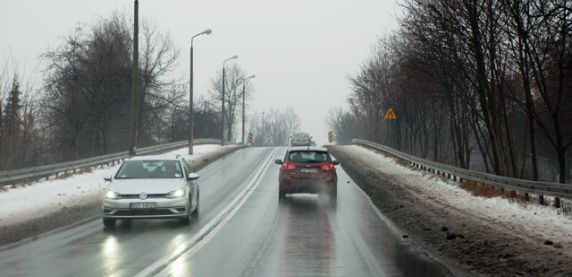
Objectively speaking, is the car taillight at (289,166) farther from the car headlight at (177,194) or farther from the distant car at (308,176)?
the car headlight at (177,194)

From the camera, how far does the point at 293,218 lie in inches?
659

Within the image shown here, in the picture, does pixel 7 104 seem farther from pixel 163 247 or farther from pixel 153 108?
pixel 153 108

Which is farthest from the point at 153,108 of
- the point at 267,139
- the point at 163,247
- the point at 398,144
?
the point at 267,139

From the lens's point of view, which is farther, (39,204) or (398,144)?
(398,144)

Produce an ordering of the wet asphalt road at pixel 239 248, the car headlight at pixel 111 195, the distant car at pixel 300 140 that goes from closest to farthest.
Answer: the wet asphalt road at pixel 239 248, the car headlight at pixel 111 195, the distant car at pixel 300 140

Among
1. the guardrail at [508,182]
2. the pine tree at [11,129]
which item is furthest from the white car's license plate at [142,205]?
the pine tree at [11,129]

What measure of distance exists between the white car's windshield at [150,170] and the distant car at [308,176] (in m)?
5.48

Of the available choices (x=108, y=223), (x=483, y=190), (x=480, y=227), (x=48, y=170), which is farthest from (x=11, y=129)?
(x=480, y=227)

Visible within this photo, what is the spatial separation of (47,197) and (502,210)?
1324 centimetres

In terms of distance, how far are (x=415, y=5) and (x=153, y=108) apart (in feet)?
125

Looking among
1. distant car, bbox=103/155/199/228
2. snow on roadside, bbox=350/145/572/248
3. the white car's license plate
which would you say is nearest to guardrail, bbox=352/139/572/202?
snow on roadside, bbox=350/145/572/248

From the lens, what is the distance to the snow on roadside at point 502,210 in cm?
1312

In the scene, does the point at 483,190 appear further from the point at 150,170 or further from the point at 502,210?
the point at 150,170

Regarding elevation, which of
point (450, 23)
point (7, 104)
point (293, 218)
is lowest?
point (293, 218)
